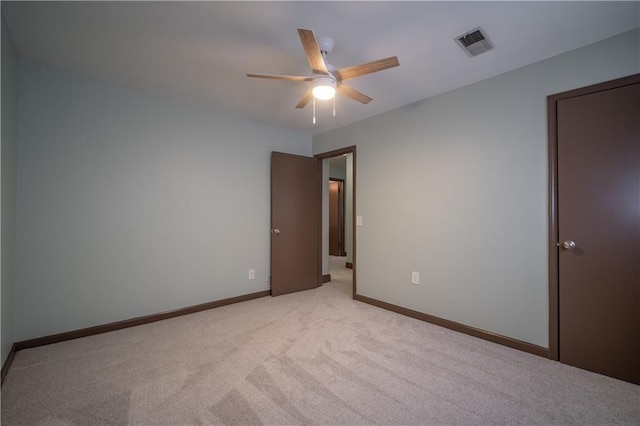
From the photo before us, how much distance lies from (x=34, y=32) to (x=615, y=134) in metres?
4.25

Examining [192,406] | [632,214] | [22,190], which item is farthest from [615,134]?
[22,190]

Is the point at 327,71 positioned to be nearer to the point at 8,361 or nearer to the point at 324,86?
the point at 324,86

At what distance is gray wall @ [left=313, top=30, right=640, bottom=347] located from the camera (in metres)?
2.31

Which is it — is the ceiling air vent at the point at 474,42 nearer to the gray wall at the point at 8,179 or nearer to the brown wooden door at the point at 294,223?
the brown wooden door at the point at 294,223

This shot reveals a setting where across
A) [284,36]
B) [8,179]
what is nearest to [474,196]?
[284,36]

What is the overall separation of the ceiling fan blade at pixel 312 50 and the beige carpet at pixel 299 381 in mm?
2168

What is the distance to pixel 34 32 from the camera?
78.7 inches

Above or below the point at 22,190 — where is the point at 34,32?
above

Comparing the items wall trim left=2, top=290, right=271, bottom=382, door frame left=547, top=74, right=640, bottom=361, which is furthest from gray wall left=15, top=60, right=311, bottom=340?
door frame left=547, top=74, right=640, bottom=361

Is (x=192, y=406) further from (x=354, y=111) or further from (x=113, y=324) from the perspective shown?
(x=354, y=111)

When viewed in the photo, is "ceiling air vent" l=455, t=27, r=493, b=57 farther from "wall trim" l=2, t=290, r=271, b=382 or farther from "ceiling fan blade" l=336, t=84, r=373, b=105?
"wall trim" l=2, t=290, r=271, b=382

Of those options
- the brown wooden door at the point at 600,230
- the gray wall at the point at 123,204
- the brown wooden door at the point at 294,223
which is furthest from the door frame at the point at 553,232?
the gray wall at the point at 123,204

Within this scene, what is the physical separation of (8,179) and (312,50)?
2404mm

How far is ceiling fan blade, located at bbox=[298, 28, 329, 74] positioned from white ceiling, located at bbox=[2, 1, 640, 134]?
254 mm
